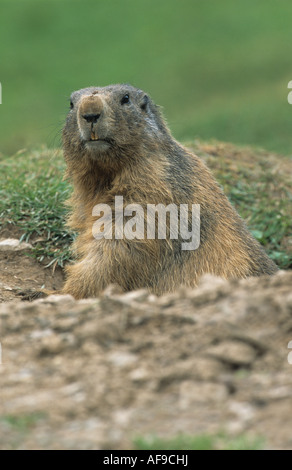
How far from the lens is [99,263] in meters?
5.71

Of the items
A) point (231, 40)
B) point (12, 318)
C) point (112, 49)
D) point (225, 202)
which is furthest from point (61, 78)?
point (12, 318)

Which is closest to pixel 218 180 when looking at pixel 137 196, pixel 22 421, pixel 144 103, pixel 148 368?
pixel 144 103

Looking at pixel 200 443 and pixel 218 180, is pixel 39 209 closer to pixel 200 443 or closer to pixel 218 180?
pixel 218 180

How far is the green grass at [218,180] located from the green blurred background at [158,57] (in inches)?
275

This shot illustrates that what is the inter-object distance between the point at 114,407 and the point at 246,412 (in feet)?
1.79

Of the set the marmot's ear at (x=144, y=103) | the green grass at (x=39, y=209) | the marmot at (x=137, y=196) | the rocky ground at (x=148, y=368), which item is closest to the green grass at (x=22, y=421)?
the rocky ground at (x=148, y=368)

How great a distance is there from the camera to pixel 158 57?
828 inches

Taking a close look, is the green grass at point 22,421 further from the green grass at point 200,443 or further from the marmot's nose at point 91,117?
the marmot's nose at point 91,117

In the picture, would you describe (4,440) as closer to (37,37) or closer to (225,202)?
(225,202)

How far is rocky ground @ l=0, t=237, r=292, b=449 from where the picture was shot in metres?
3.14

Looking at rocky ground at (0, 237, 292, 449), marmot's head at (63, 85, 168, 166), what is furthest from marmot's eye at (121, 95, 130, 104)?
rocky ground at (0, 237, 292, 449)

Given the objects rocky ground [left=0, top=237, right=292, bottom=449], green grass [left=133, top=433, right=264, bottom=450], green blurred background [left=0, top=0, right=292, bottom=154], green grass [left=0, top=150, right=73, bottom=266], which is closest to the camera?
green grass [left=133, top=433, right=264, bottom=450]

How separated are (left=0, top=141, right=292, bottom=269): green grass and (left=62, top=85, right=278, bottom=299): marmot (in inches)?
46.9

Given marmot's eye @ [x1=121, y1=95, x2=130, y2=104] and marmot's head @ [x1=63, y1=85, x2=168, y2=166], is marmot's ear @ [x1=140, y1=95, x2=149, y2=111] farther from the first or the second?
marmot's eye @ [x1=121, y1=95, x2=130, y2=104]
